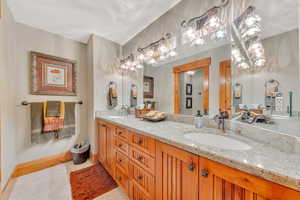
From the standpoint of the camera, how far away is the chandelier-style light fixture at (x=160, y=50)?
1650mm

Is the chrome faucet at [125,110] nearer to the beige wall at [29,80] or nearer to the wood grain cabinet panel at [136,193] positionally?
the beige wall at [29,80]

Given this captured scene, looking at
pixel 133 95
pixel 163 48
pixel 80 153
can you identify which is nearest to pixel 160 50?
pixel 163 48

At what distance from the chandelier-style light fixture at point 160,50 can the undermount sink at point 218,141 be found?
109 centimetres

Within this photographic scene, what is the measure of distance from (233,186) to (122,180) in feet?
3.98

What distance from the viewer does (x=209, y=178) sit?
2.01ft

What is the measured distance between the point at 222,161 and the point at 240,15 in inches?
48.1

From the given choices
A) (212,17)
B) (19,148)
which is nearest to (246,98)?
(212,17)

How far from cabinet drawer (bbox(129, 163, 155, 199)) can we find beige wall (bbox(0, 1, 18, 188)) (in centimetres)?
141

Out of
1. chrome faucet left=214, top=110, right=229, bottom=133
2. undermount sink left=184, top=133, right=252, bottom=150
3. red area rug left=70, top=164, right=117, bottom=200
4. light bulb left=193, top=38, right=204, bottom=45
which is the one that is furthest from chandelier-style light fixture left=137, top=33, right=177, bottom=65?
red area rug left=70, top=164, right=117, bottom=200

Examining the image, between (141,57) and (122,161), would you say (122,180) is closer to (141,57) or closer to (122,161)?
(122,161)

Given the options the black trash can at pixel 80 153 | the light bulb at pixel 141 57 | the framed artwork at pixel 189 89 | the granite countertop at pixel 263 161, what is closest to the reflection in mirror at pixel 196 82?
the framed artwork at pixel 189 89

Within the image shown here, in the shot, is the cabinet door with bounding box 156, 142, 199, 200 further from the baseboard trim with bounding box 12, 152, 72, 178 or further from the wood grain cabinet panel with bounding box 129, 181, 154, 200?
A: the baseboard trim with bounding box 12, 152, 72, 178

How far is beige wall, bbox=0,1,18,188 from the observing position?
132 centimetres

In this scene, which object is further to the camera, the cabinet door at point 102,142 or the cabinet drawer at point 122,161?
the cabinet door at point 102,142
